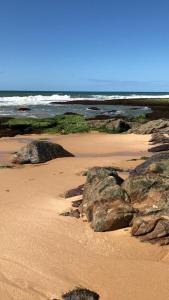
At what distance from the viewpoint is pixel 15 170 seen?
12828 millimetres

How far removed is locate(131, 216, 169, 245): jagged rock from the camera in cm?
646

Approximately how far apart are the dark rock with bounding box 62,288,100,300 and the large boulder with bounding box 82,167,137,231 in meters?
1.80

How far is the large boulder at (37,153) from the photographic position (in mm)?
14163

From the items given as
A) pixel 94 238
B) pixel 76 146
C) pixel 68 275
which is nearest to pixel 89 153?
pixel 76 146

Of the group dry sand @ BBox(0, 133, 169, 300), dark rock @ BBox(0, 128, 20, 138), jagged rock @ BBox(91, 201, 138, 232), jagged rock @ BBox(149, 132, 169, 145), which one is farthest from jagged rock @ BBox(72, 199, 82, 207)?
dark rock @ BBox(0, 128, 20, 138)

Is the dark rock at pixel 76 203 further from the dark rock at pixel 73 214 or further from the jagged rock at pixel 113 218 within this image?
the jagged rock at pixel 113 218

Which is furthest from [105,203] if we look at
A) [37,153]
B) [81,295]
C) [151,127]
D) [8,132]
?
[8,132]

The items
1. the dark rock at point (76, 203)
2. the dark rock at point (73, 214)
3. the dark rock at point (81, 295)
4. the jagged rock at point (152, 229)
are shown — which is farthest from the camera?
the dark rock at point (76, 203)

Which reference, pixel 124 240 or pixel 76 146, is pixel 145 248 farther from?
pixel 76 146

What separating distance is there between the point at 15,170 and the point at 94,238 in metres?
6.37

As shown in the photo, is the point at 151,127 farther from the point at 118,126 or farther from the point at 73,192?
the point at 73,192

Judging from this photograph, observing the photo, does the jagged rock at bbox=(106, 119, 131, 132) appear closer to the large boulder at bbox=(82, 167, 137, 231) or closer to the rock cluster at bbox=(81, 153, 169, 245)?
A: the rock cluster at bbox=(81, 153, 169, 245)

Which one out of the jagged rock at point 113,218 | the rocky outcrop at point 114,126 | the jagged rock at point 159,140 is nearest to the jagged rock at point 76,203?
the jagged rock at point 113,218

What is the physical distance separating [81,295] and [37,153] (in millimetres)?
9330
